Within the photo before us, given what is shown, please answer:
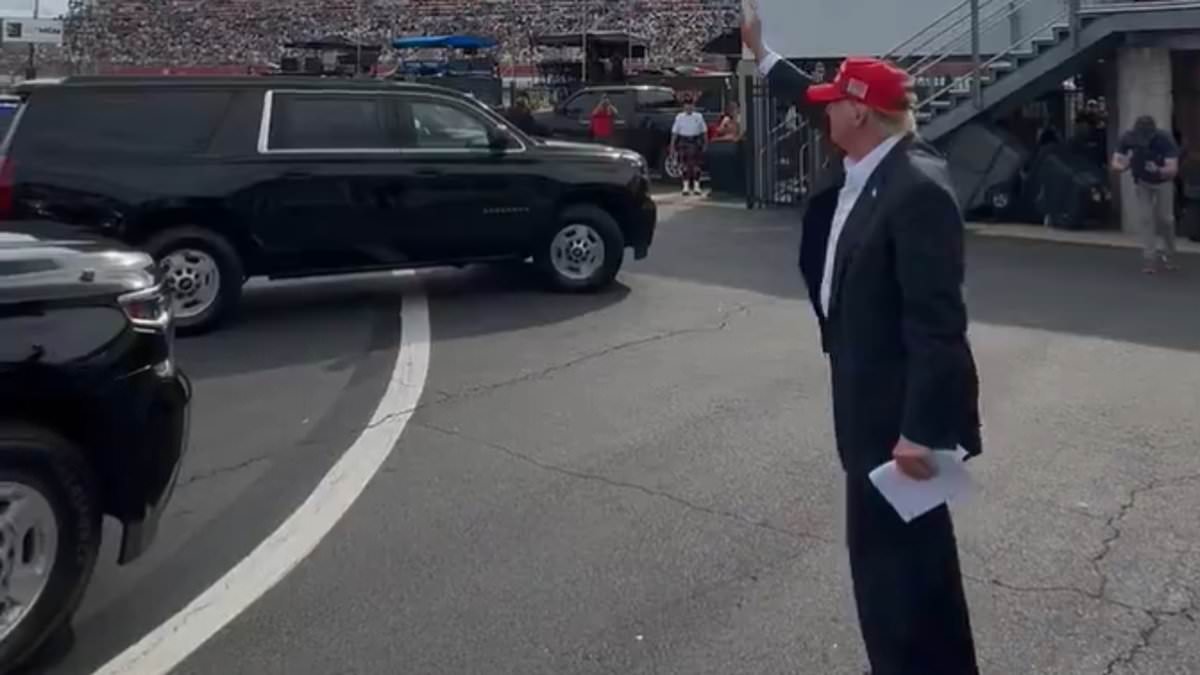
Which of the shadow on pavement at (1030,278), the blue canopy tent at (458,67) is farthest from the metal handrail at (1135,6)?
the blue canopy tent at (458,67)

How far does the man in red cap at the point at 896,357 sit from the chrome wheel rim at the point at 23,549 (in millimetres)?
2597

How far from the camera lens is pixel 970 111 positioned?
18438mm

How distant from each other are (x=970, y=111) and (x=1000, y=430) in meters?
11.5

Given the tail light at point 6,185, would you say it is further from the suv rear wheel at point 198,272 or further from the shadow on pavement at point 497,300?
the shadow on pavement at point 497,300

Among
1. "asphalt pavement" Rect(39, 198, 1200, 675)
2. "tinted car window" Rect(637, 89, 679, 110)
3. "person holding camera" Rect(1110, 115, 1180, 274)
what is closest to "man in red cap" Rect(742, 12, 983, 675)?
"asphalt pavement" Rect(39, 198, 1200, 675)

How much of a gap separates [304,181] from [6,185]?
7.13 feet

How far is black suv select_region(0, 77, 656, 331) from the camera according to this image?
1062 cm

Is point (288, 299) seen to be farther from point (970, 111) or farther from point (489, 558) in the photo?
point (970, 111)

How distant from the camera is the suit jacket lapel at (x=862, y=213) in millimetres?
3771

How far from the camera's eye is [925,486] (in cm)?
364

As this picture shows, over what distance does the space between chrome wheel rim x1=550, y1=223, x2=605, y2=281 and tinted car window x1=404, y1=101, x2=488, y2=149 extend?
1.05 metres

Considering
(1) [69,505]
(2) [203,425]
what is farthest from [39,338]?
(2) [203,425]

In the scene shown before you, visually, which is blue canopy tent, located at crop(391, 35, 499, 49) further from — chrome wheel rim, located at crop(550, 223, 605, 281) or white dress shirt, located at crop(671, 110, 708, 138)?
chrome wheel rim, located at crop(550, 223, 605, 281)

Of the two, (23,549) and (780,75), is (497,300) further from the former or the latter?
(23,549)
